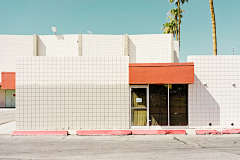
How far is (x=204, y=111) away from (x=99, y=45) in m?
17.1

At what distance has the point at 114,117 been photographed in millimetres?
11750

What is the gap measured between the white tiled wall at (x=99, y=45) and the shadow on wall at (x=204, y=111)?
1530 centimetres

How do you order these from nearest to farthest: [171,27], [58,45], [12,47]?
[58,45], [12,47], [171,27]

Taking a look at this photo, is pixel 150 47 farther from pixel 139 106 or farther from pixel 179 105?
pixel 139 106

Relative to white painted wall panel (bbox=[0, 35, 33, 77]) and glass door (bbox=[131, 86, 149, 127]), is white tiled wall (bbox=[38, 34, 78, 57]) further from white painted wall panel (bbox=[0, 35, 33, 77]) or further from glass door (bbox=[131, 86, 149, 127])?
glass door (bbox=[131, 86, 149, 127])

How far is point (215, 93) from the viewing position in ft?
38.6

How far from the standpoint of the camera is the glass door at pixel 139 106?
470 inches

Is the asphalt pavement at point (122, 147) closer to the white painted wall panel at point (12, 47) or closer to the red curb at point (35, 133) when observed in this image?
the red curb at point (35, 133)

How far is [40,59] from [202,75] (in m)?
9.92

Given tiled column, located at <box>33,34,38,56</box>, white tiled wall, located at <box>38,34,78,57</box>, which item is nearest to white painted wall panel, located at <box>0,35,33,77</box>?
tiled column, located at <box>33,34,38,56</box>

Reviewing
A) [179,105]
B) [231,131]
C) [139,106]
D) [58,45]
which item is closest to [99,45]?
[58,45]

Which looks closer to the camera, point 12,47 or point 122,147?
point 122,147

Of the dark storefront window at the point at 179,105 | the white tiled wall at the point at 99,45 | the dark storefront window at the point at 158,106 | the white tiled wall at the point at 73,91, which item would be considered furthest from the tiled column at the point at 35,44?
the dark storefront window at the point at 179,105

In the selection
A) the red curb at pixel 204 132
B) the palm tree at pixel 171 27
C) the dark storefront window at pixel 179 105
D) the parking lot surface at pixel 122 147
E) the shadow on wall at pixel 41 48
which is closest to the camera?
the parking lot surface at pixel 122 147
